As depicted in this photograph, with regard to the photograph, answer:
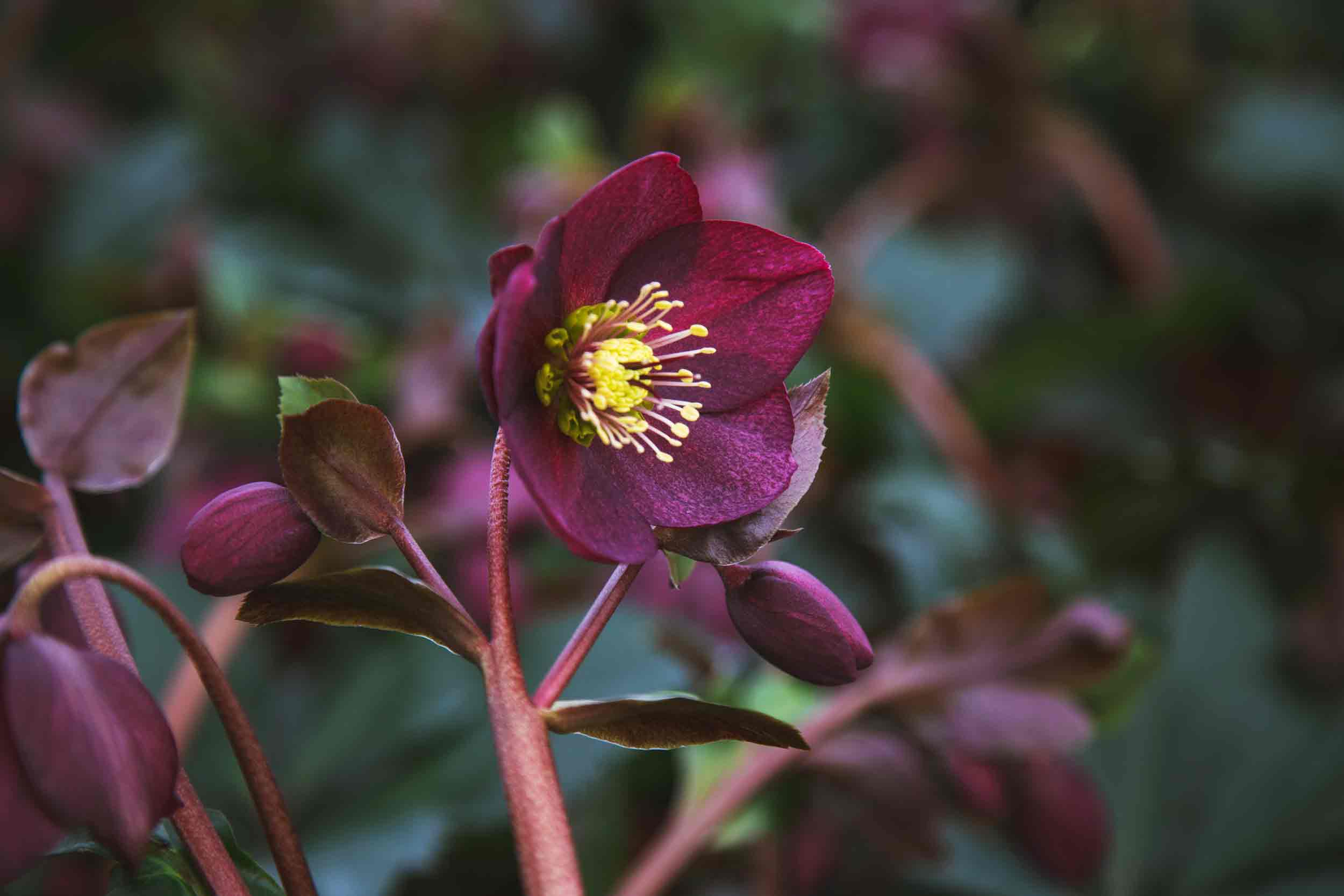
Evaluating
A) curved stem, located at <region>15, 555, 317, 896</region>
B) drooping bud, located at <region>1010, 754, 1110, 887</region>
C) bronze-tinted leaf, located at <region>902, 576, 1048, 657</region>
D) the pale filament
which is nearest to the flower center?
the pale filament

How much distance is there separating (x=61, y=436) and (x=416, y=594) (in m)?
0.17

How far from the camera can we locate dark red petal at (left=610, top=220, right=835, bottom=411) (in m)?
0.39

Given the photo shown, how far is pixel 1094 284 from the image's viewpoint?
4.39 feet

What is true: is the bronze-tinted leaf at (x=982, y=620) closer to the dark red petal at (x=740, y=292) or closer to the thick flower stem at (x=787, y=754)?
the thick flower stem at (x=787, y=754)

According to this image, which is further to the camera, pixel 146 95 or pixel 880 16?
pixel 146 95

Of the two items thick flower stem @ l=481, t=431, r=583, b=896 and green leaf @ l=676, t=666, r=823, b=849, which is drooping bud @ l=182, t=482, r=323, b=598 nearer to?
thick flower stem @ l=481, t=431, r=583, b=896

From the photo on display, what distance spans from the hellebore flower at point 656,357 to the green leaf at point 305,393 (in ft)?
0.18

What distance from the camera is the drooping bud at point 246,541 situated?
1.12ft

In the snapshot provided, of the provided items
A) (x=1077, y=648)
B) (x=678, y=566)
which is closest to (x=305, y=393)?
(x=678, y=566)

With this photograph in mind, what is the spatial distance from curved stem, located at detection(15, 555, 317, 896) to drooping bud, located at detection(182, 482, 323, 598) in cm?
1

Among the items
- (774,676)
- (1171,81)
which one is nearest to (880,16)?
(1171,81)

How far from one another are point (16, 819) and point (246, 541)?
90 millimetres

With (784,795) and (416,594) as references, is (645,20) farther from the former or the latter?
(416,594)

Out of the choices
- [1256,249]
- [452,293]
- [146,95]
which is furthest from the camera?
[146,95]
